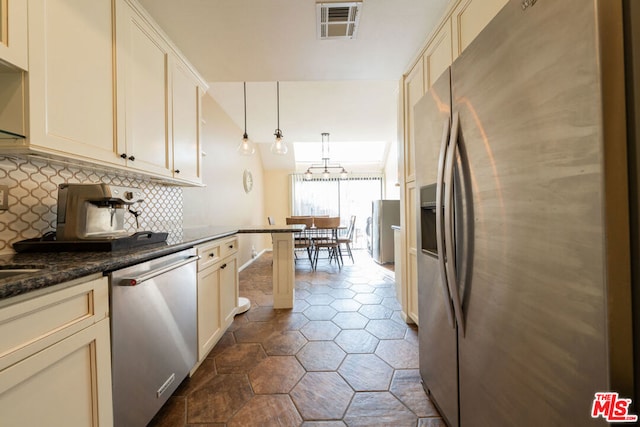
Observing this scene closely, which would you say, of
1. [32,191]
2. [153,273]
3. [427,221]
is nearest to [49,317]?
A: [153,273]

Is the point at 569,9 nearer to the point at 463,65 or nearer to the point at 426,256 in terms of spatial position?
the point at 463,65

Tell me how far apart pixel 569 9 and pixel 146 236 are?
1727 millimetres

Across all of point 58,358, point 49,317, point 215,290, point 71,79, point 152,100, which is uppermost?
point 152,100

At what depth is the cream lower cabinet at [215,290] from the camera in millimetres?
1579

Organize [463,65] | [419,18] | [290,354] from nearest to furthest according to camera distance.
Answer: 1. [463,65]
2. [419,18]
3. [290,354]

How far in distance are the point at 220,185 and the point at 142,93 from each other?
2.17m

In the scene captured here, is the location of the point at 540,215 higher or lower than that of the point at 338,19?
lower

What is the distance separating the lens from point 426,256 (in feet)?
4.03

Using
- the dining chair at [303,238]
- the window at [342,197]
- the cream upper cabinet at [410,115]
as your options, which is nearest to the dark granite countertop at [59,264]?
the cream upper cabinet at [410,115]

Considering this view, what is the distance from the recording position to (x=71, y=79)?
105cm

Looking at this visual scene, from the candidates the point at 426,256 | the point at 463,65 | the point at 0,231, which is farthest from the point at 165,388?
the point at 463,65

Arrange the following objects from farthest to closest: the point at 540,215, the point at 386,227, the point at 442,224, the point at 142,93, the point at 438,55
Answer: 1. the point at 386,227
2. the point at 438,55
3. the point at 142,93
4. the point at 442,224
5. the point at 540,215

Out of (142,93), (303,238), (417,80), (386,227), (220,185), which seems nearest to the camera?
(142,93)

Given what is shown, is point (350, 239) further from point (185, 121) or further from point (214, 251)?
point (185, 121)
